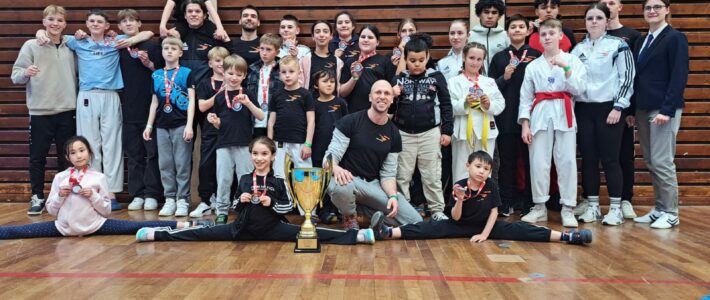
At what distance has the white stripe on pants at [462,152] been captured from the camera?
5379 millimetres

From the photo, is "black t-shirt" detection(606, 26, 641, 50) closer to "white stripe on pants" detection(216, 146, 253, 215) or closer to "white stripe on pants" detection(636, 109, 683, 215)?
"white stripe on pants" detection(636, 109, 683, 215)

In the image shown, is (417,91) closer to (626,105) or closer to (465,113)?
(465,113)

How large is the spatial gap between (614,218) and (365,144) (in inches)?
84.4

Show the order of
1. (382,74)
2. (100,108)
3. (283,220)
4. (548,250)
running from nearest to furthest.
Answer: (548,250)
(283,220)
(382,74)
(100,108)

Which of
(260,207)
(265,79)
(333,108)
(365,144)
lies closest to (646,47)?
(365,144)

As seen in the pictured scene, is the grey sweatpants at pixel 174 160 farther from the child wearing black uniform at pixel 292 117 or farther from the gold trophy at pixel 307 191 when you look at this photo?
the gold trophy at pixel 307 191

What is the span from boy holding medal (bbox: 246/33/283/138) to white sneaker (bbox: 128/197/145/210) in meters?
1.48

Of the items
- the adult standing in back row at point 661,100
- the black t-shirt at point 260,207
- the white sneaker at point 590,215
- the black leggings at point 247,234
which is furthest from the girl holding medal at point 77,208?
the adult standing in back row at point 661,100

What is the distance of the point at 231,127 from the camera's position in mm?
5457

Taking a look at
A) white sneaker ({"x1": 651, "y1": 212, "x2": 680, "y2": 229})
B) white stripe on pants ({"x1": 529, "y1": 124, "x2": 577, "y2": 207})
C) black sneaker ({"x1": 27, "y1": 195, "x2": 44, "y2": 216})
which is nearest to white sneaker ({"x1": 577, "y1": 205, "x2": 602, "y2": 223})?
white stripe on pants ({"x1": 529, "y1": 124, "x2": 577, "y2": 207})

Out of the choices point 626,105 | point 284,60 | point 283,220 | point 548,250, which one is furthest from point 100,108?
point 626,105

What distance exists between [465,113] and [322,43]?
4.59ft

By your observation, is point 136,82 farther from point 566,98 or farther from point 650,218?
point 650,218

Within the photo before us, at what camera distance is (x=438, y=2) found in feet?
22.3
